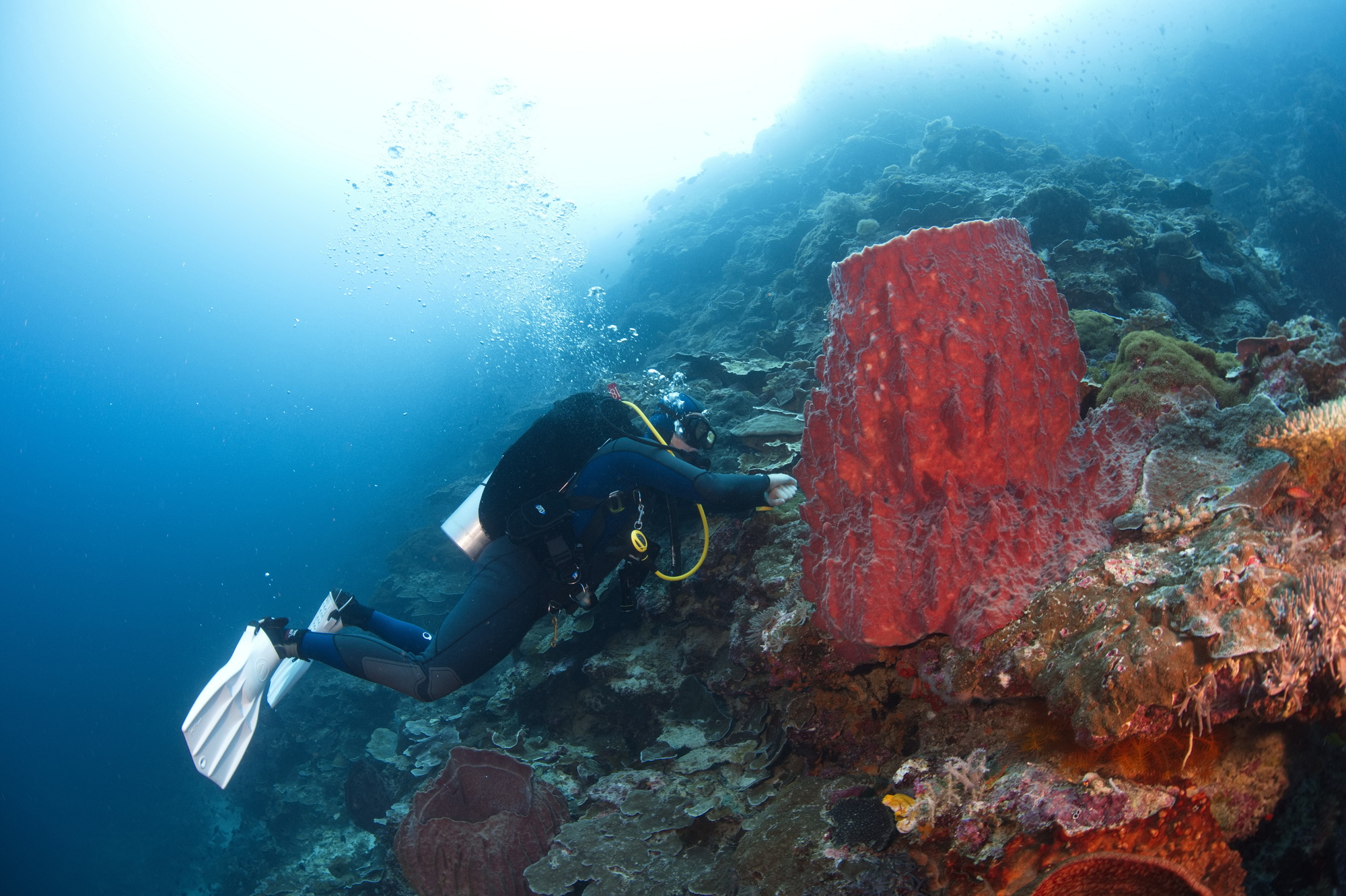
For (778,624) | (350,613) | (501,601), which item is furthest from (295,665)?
(778,624)

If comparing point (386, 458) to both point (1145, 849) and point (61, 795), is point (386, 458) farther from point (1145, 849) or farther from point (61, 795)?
point (1145, 849)

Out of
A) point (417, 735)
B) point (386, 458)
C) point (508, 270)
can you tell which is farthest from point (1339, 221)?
point (386, 458)

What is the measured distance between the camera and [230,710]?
484 cm

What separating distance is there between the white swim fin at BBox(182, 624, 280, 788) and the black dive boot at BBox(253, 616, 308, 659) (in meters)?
0.09

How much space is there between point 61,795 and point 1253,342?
4440 cm

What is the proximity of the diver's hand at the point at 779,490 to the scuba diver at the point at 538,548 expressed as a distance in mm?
315

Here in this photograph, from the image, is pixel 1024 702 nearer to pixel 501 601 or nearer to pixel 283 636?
pixel 501 601

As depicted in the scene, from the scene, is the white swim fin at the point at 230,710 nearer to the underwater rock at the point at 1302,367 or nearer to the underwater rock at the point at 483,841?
the underwater rock at the point at 483,841

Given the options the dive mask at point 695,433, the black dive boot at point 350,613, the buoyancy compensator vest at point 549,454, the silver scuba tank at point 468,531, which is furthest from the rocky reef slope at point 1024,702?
the black dive boot at point 350,613

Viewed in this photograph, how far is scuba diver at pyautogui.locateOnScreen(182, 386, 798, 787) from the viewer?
13.9ft

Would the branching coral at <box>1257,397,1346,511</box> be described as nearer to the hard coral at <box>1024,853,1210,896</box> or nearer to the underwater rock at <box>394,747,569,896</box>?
the hard coral at <box>1024,853,1210,896</box>

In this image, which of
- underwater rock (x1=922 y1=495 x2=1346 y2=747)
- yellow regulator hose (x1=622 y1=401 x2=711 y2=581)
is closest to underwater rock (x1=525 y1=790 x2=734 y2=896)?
yellow regulator hose (x1=622 y1=401 x2=711 y2=581)

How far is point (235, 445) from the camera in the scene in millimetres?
99875

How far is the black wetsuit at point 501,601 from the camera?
4277 millimetres
